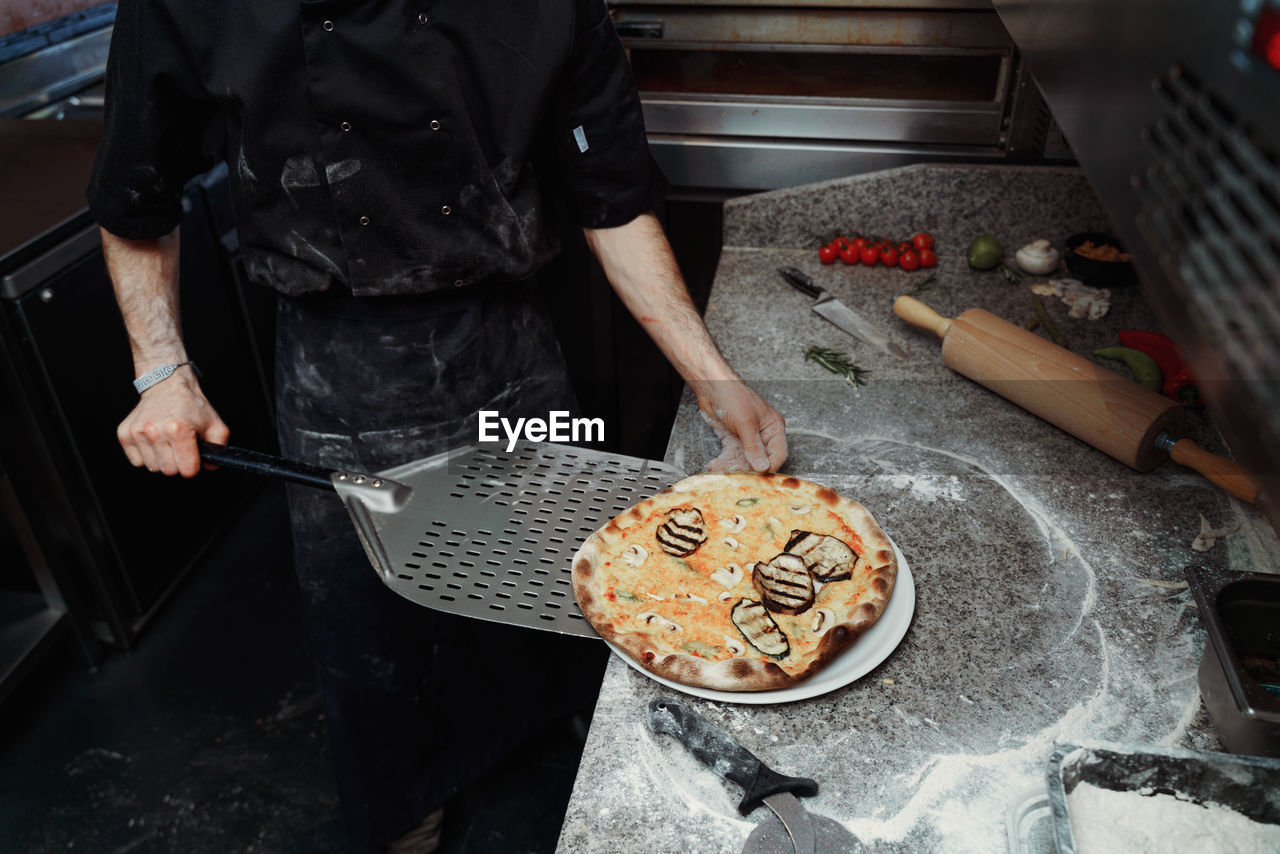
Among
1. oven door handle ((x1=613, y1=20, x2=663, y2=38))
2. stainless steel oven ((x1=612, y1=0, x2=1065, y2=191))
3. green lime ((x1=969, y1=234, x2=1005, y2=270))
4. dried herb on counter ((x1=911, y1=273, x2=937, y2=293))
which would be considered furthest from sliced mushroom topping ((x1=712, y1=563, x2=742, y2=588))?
oven door handle ((x1=613, y1=20, x2=663, y2=38))

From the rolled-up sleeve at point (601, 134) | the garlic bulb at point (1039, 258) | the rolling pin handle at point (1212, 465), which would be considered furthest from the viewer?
the garlic bulb at point (1039, 258)

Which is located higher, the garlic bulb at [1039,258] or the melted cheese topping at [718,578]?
the melted cheese topping at [718,578]

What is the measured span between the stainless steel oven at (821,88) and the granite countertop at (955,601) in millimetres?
199

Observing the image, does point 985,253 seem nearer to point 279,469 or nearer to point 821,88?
point 821,88

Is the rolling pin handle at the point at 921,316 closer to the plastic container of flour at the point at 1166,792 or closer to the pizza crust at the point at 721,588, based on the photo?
the pizza crust at the point at 721,588

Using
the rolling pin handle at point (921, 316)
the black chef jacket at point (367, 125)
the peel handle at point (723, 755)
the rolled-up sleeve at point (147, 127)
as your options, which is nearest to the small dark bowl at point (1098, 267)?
the rolling pin handle at point (921, 316)

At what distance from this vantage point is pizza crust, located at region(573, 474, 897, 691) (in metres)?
1.29

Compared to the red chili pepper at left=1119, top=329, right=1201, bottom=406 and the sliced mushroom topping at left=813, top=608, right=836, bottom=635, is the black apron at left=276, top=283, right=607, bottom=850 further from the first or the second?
the red chili pepper at left=1119, top=329, right=1201, bottom=406

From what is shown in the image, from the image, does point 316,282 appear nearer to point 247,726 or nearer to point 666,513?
point 666,513

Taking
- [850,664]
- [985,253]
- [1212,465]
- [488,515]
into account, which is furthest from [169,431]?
[985,253]

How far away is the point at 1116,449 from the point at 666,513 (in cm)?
90

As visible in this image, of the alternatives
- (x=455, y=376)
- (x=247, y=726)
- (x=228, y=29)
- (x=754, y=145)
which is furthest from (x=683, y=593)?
(x=247, y=726)

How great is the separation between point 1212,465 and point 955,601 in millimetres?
604

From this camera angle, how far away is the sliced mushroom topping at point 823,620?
4.48 feet
